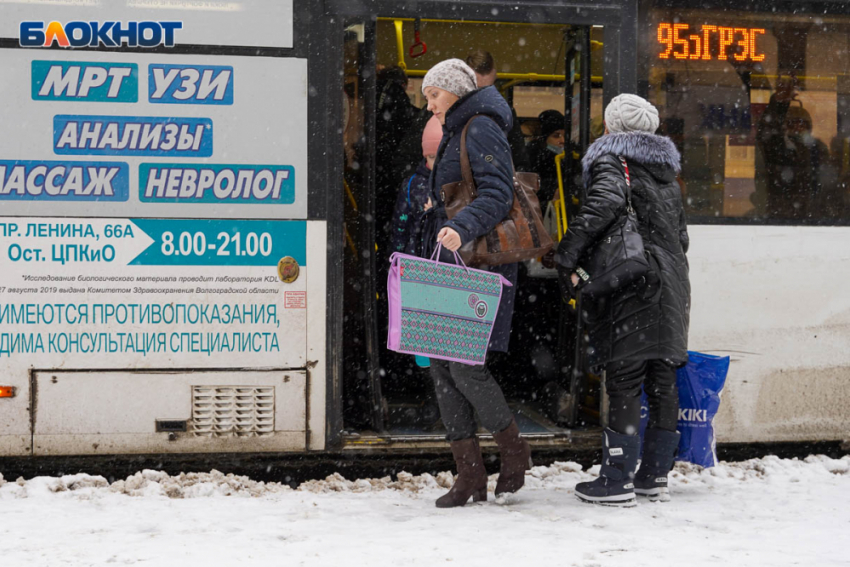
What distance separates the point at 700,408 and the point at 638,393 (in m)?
0.43

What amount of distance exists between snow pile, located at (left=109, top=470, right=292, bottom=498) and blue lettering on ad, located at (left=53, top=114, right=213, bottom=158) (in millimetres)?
1480

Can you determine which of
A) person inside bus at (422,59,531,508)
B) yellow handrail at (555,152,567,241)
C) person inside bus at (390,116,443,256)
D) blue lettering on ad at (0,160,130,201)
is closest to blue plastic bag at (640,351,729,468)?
person inside bus at (422,59,531,508)

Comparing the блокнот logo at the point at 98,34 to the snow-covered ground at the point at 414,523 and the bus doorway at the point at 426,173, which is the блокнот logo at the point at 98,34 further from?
the snow-covered ground at the point at 414,523

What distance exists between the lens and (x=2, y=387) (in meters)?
4.38

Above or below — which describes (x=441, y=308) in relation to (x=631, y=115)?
below

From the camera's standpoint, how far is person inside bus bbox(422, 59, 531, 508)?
401 cm

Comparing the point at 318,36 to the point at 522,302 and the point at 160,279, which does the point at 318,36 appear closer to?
the point at 160,279

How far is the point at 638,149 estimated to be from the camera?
13.9 feet

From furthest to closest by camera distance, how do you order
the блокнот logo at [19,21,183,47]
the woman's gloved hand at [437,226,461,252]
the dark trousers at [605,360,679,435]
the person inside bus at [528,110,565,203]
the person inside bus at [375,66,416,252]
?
the person inside bus at [528,110,565,203] → the person inside bus at [375,66,416,252] → the блокнот logo at [19,21,183,47] → the dark trousers at [605,360,679,435] → the woman's gloved hand at [437,226,461,252]

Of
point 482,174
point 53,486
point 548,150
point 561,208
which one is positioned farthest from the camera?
point 548,150

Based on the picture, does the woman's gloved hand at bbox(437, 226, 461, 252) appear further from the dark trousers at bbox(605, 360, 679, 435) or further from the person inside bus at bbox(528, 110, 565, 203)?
the person inside bus at bbox(528, 110, 565, 203)

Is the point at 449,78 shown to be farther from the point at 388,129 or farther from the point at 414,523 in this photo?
the point at 414,523

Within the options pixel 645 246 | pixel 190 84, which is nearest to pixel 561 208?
pixel 645 246

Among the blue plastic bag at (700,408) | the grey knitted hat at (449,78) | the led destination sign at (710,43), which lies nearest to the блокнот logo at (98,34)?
the grey knitted hat at (449,78)
